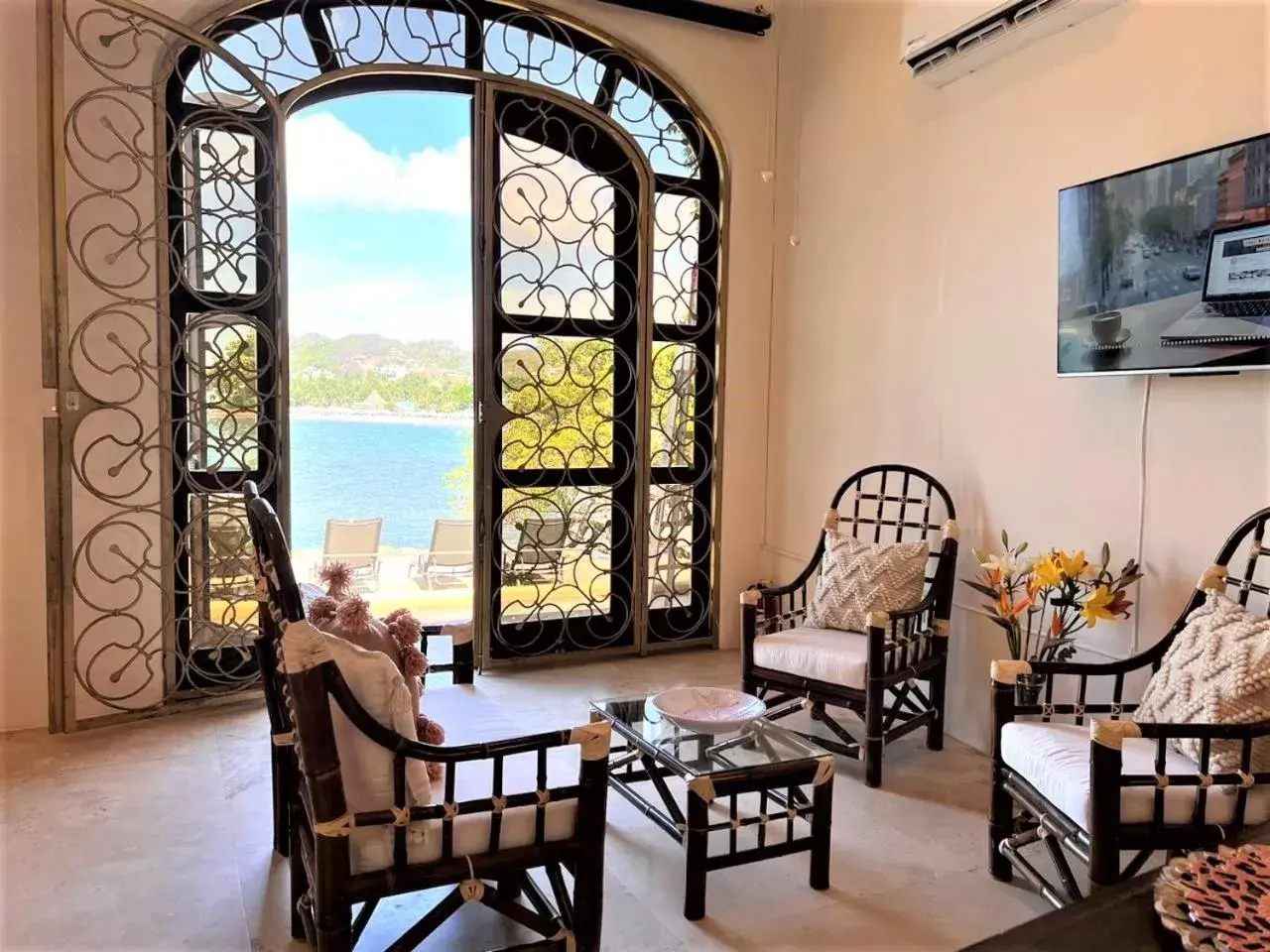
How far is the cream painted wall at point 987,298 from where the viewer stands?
2693 mm

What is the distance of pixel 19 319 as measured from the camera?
3.31 metres

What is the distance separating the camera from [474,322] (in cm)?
415

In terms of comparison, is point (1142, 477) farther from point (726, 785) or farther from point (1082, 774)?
point (726, 785)

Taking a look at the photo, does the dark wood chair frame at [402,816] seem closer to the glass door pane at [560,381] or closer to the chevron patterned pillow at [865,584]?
the chevron patterned pillow at [865,584]

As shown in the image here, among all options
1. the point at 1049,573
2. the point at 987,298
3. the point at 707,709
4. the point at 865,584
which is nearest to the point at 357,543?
the point at 865,584

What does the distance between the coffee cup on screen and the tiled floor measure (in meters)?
1.55

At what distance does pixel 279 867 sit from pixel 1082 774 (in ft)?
6.87

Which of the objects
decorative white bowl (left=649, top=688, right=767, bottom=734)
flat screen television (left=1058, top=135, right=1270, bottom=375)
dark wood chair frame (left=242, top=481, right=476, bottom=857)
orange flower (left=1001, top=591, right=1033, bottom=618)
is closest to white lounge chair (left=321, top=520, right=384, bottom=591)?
dark wood chair frame (left=242, top=481, right=476, bottom=857)

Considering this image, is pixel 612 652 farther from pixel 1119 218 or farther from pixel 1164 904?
pixel 1164 904

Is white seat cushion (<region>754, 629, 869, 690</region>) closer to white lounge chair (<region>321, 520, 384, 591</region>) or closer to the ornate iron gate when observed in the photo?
the ornate iron gate

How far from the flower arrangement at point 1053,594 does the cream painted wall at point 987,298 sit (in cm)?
13

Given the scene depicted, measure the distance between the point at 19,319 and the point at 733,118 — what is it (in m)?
3.27

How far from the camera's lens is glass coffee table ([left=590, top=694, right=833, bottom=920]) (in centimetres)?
227

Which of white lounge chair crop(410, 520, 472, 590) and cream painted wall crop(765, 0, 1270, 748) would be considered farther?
white lounge chair crop(410, 520, 472, 590)
